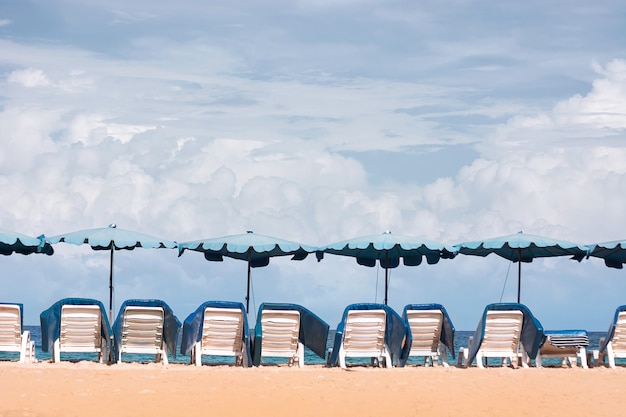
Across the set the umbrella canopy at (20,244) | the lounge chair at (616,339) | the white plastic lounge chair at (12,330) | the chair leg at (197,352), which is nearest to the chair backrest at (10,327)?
the white plastic lounge chair at (12,330)

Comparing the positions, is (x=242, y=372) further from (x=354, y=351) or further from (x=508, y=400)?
(x=508, y=400)

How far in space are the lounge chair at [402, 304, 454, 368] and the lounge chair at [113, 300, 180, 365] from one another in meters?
3.40

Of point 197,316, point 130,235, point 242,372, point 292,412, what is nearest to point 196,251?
point 130,235

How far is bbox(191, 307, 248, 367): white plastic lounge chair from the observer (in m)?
13.8

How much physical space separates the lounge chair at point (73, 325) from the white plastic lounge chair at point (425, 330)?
436cm

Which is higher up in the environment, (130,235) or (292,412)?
(130,235)

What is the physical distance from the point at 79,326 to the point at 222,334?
198 cm

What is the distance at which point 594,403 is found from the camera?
11039mm

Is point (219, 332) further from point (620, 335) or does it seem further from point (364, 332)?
point (620, 335)

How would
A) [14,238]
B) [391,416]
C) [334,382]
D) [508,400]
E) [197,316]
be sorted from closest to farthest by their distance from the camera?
[391,416], [508,400], [334,382], [197,316], [14,238]

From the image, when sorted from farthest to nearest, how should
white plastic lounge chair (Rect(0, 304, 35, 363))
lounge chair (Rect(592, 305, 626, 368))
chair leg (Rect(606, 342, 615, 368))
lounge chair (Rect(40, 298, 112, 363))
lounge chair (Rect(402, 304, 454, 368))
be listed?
chair leg (Rect(606, 342, 615, 368)) < lounge chair (Rect(592, 305, 626, 368)) < lounge chair (Rect(402, 304, 454, 368)) < white plastic lounge chair (Rect(0, 304, 35, 363)) < lounge chair (Rect(40, 298, 112, 363))

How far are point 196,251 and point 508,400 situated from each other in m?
6.88

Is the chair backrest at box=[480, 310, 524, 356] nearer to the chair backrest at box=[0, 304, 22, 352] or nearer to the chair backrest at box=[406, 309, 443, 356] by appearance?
the chair backrest at box=[406, 309, 443, 356]

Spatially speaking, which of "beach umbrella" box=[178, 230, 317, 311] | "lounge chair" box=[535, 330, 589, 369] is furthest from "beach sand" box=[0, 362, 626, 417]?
"beach umbrella" box=[178, 230, 317, 311]
